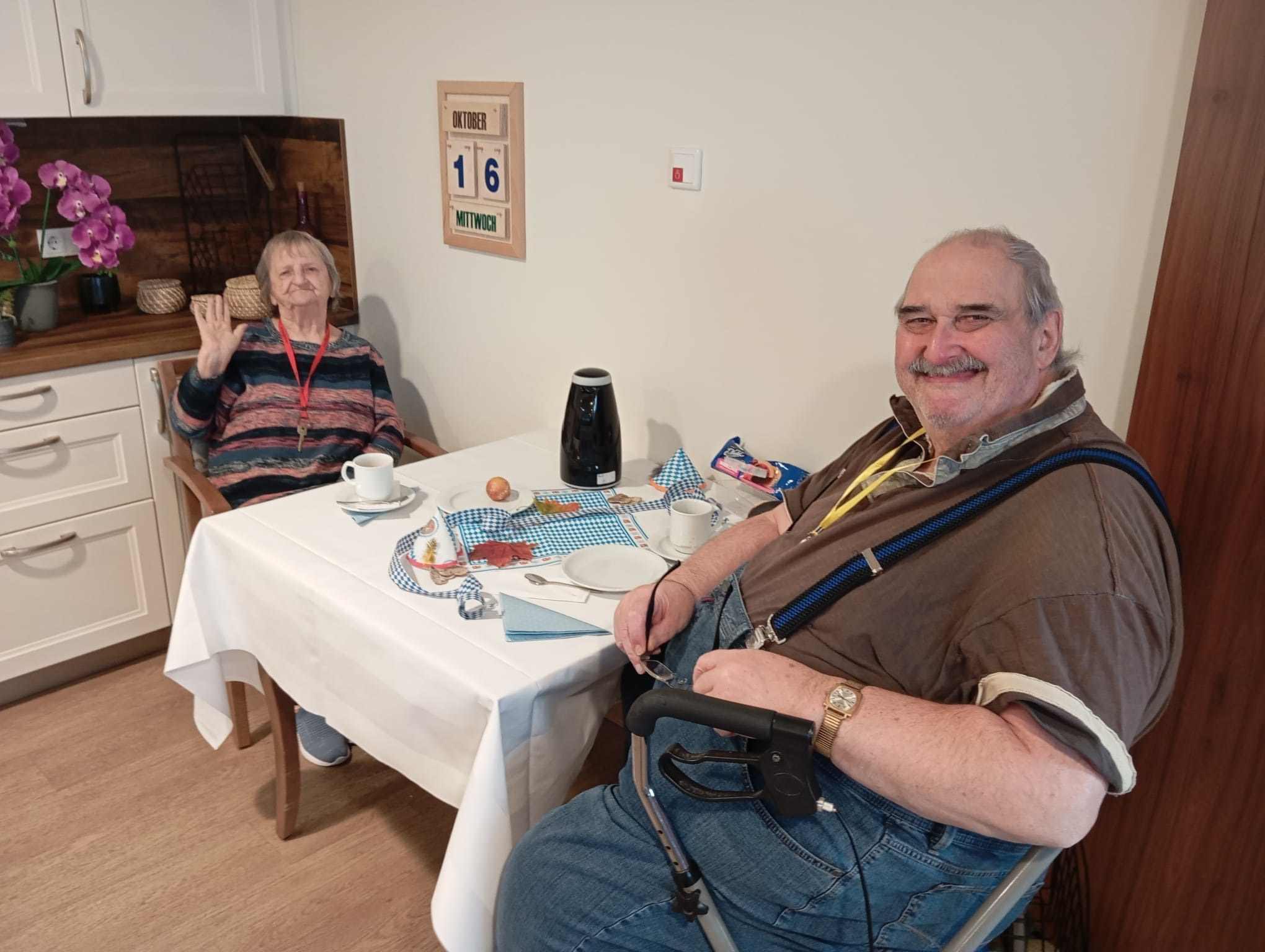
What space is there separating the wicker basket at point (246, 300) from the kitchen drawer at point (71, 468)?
15.9 inches

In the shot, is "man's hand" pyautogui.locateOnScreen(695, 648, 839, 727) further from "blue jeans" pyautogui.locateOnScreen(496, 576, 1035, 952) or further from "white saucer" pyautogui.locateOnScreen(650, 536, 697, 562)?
"white saucer" pyautogui.locateOnScreen(650, 536, 697, 562)

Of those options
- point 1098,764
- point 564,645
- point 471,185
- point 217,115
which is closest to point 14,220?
point 217,115

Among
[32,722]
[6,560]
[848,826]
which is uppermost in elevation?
[848,826]

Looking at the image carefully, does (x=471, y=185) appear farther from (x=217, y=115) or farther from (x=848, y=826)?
(x=848, y=826)

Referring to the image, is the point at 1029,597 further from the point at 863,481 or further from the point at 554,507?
the point at 554,507

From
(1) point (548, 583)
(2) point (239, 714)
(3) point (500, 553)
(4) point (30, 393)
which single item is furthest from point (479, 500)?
(4) point (30, 393)

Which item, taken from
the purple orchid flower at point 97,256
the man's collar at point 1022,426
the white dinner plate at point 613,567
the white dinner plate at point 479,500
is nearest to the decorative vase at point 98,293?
the purple orchid flower at point 97,256

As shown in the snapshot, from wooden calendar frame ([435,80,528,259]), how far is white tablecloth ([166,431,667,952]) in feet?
2.62

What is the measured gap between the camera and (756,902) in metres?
1.20

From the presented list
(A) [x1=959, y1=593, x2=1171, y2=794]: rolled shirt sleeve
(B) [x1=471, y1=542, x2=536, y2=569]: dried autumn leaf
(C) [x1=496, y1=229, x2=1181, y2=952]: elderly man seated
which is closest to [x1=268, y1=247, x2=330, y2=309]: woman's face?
(B) [x1=471, y1=542, x2=536, y2=569]: dried autumn leaf

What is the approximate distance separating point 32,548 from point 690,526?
1.71 m

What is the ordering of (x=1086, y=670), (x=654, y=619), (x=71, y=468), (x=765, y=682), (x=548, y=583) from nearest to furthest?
(x=1086, y=670)
(x=765, y=682)
(x=654, y=619)
(x=548, y=583)
(x=71, y=468)

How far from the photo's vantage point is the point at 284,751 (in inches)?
78.7

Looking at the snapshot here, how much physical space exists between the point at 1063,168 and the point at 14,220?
7.45 feet
